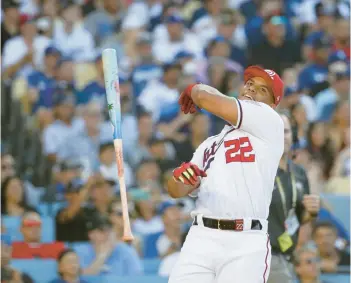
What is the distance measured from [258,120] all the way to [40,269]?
11.1 ft

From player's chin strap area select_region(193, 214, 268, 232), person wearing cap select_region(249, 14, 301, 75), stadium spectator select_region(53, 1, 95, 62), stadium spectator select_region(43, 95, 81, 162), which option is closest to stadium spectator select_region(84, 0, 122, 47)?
stadium spectator select_region(53, 1, 95, 62)

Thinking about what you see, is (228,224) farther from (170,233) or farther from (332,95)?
(332,95)

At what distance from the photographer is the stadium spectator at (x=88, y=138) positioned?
10070mm

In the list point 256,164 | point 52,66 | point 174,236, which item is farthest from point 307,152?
point 256,164

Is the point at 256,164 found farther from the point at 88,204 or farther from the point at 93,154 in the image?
the point at 93,154

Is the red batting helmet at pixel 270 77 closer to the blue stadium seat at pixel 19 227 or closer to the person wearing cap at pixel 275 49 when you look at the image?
the blue stadium seat at pixel 19 227

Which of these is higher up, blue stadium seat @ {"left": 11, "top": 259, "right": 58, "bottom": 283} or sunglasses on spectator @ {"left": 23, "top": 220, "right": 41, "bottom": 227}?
sunglasses on spectator @ {"left": 23, "top": 220, "right": 41, "bottom": 227}

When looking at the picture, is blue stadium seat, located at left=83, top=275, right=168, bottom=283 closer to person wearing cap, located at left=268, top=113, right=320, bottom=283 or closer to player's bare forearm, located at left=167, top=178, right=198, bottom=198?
person wearing cap, located at left=268, top=113, right=320, bottom=283

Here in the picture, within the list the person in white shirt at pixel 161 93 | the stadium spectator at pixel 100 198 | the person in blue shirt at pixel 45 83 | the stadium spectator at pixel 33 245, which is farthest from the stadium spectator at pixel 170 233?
the person in blue shirt at pixel 45 83

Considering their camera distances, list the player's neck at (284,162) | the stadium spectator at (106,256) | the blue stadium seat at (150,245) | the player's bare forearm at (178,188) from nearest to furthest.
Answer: the player's bare forearm at (178,188)
the player's neck at (284,162)
the stadium spectator at (106,256)
the blue stadium seat at (150,245)

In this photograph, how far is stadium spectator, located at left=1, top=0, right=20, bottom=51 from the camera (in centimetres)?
1177

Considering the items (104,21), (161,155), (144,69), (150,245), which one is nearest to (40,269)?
(150,245)

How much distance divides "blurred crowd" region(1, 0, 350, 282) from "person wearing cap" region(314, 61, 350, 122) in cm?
2

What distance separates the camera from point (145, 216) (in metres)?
8.79
